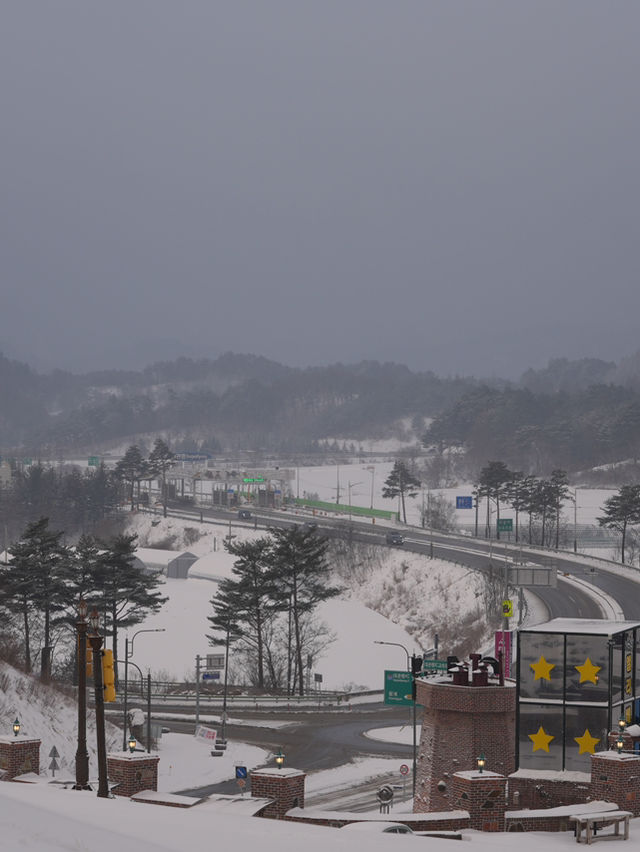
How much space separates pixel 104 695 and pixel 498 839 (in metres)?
9.45

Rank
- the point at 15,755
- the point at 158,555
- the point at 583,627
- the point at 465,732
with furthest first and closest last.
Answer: the point at 158,555
the point at 465,732
the point at 583,627
the point at 15,755

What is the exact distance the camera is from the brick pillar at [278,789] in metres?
21.1

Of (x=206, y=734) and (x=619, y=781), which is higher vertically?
(x=619, y=781)

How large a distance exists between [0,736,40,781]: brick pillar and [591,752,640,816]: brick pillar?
10900 millimetres

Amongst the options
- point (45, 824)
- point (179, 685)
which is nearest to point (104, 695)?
point (45, 824)

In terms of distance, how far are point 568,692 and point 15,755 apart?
11.8m

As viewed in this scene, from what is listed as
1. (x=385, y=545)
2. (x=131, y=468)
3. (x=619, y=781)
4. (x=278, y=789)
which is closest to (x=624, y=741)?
(x=619, y=781)

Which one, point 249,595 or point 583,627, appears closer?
point 583,627

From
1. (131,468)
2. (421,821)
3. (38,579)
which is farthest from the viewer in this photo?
(131,468)

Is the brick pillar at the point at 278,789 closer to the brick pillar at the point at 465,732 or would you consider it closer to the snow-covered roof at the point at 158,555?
the brick pillar at the point at 465,732

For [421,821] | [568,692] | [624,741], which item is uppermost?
[568,692]

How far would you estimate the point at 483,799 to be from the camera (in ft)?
69.8

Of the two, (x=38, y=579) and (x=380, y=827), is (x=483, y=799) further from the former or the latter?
(x=38, y=579)

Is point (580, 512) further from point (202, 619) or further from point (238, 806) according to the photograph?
point (238, 806)
